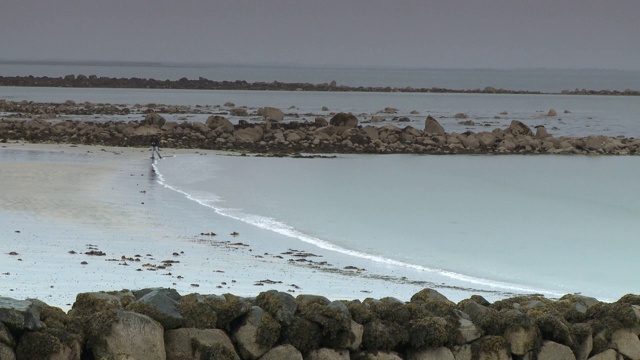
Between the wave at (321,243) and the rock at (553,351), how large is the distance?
4441 mm

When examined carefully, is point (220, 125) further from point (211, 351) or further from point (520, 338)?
point (211, 351)

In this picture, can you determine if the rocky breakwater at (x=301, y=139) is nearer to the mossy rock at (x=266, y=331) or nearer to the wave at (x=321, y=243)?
the wave at (x=321, y=243)

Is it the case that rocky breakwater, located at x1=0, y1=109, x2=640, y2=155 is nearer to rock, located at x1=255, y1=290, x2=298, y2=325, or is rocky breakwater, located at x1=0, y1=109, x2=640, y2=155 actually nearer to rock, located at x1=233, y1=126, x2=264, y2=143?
rock, located at x1=233, y1=126, x2=264, y2=143

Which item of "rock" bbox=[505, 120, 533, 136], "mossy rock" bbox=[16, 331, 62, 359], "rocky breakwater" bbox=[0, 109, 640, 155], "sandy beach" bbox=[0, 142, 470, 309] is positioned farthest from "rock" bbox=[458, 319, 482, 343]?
"rock" bbox=[505, 120, 533, 136]

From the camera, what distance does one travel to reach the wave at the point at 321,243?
36.6 feet

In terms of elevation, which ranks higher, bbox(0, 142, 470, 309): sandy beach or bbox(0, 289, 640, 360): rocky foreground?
bbox(0, 289, 640, 360): rocky foreground

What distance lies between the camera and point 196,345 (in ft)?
18.7

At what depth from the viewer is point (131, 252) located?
462 inches

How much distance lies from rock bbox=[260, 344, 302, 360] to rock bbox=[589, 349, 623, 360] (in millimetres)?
1876

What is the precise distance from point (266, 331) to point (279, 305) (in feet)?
0.57

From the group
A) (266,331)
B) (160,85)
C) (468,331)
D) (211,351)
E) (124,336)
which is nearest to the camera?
(124,336)

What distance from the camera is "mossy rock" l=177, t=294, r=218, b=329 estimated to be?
5758 mm

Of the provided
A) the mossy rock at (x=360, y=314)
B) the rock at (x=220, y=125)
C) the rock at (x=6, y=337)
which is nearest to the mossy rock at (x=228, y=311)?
the mossy rock at (x=360, y=314)

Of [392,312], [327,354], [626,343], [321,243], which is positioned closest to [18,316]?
[327,354]
